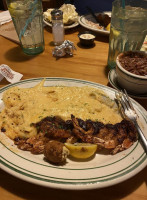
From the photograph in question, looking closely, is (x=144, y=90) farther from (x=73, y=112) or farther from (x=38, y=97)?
(x=38, y=97)

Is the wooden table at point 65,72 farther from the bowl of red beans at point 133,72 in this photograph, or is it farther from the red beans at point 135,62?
the red beans at point 135,62

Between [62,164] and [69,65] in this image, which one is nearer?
[62,164]

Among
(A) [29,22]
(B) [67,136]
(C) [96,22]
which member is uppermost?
(A) [29,22]

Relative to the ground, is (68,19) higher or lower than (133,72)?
higher

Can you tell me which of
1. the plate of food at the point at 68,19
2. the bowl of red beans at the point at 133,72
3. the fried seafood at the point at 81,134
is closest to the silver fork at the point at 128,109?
the fried seafood at the point at 81,134

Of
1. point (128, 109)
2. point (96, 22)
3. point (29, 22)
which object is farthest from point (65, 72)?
point (96, 22)

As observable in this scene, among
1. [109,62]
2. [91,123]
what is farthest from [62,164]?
[109,62]

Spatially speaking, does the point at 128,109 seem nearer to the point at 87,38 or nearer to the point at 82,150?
the point at 82,150
